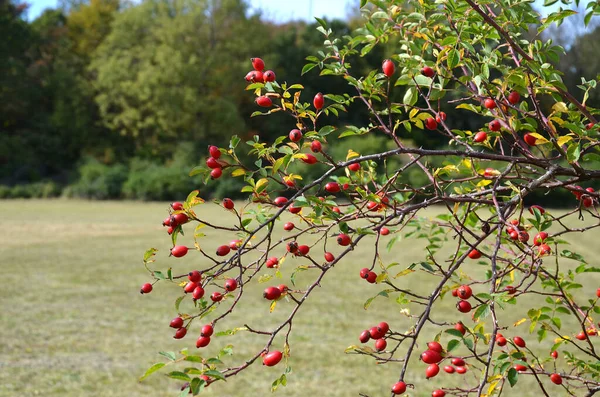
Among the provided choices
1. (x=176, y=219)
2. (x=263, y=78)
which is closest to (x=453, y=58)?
(x=263, y=78)

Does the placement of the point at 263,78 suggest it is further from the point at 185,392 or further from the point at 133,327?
the point at 133,327

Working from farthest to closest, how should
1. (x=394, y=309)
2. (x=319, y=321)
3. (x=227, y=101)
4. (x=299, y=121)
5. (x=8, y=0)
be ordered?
(x=8, y=0) < (x=227, y=101) < (x=394, y=309) < (x=319, y=321) < (x=299, y=121)

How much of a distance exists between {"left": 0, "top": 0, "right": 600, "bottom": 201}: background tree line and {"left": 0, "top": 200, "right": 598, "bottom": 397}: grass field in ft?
45.8

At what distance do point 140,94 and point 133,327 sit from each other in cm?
1967

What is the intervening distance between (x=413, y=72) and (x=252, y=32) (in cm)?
2481

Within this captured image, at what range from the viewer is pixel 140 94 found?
79.0ft

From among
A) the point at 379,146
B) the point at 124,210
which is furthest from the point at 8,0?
the point at 379,146

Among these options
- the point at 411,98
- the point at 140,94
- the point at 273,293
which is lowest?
the point at 273,293

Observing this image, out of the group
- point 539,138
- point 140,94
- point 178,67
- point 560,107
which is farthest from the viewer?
point 140,94

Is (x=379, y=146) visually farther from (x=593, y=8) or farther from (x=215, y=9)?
(x=593, y=8)

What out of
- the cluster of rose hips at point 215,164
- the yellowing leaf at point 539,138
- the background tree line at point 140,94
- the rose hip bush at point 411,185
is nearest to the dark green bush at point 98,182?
the background tree line at point 140,94

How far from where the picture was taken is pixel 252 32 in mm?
25281

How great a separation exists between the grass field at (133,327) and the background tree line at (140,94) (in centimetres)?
1396

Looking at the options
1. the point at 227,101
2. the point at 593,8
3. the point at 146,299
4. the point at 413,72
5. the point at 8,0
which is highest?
the point at 8,0
